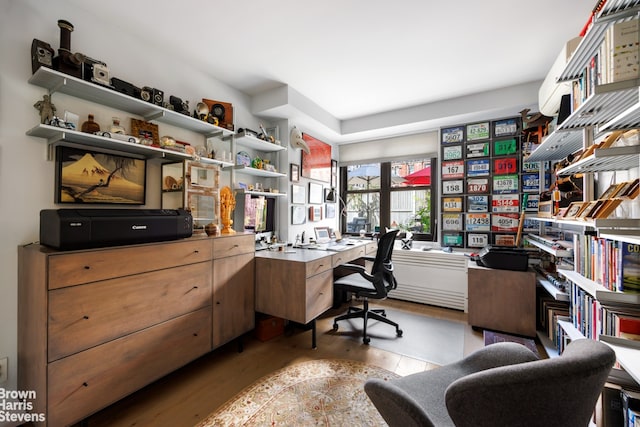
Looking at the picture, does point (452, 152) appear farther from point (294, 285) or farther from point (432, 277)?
point (294, 285)

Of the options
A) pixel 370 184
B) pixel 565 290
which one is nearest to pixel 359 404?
pixel 565 290

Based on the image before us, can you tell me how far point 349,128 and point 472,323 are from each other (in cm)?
281

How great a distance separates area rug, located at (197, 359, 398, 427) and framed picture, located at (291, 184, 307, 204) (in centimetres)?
185

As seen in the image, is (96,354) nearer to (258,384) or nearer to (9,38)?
(258,384)

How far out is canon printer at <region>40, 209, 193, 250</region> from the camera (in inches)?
52.3

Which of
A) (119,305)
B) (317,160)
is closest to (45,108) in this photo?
(119,305)

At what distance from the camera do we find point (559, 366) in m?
0.68

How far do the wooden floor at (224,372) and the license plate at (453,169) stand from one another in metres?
1.83

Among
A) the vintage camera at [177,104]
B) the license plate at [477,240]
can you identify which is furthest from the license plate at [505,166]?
the vintage camera at [177,104]

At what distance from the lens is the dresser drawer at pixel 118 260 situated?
1.29 metres

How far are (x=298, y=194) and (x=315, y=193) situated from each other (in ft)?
1.32

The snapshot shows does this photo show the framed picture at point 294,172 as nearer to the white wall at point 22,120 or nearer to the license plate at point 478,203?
the white wall at point 22,120

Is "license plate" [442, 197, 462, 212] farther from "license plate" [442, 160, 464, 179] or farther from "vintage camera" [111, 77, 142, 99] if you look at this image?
"vintage camera" [111, 77, 142, 99]

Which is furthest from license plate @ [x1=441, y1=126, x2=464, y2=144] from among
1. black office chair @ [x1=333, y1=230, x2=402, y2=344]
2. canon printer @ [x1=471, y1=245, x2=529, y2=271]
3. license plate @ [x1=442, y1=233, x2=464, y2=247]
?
black office chair @ [x1=333, y1=230, x2=402, y2=344]
